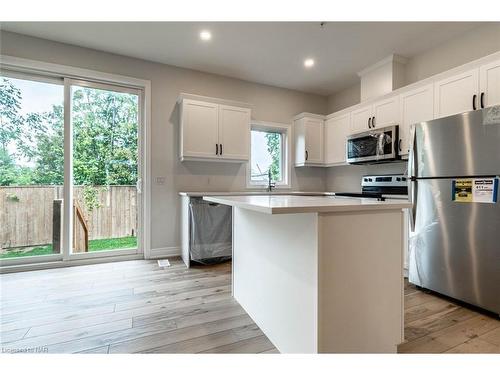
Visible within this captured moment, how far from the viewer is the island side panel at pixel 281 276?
126 centimetres

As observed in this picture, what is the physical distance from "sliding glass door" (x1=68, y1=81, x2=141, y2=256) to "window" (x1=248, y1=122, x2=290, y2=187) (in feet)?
5.79

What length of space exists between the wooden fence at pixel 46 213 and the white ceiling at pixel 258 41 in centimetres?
177

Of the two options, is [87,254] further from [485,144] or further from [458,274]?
[485,144]

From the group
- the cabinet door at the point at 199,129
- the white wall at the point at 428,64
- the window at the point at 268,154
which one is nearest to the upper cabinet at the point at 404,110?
the window at the point at 268,154

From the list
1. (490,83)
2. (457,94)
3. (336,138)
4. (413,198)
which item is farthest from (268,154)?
(490,83)

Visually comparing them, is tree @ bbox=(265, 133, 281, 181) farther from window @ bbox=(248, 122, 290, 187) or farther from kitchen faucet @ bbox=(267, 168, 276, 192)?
kitchen faucet @ bbox=(267, 168, 276, 192)

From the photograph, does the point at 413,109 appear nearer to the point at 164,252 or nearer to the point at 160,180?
the point at 160,180

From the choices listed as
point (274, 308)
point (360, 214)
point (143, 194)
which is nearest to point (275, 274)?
point (274, 308)

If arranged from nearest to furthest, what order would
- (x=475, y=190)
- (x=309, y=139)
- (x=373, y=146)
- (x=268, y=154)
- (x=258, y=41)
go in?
(x=475, y=190)
(x=258, y=41)
(x=373, y=146)
(x=309, y=139)
(x=268, y=154)

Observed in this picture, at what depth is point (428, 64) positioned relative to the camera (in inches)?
124

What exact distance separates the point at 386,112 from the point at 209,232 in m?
2.72

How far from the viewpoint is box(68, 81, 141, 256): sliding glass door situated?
3188mm

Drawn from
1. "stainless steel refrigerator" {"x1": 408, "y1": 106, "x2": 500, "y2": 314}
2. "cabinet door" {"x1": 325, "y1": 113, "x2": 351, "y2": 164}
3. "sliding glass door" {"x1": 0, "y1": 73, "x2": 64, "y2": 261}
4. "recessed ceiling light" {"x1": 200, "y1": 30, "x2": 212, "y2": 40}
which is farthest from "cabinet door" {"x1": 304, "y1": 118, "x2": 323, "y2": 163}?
"sliding glass door" {"x1": 0, "y1": 73, "x2": 64, "y2": 261}

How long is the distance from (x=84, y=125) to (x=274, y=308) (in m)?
3.18
